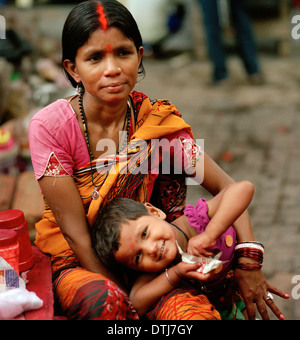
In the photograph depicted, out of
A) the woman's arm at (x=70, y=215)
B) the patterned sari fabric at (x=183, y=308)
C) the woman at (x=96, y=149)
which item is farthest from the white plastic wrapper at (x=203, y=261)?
the woman's arm at (x=70, y=215)

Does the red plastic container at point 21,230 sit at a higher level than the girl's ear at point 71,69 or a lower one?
lower

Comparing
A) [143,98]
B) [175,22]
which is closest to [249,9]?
[175,22]

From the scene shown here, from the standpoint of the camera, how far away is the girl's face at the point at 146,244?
6.84ft

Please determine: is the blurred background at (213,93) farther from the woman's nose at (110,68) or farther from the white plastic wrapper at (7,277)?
the woman's nose at (110,68)

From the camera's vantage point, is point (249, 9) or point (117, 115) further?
point (249, 9)

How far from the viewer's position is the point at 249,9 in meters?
8.02

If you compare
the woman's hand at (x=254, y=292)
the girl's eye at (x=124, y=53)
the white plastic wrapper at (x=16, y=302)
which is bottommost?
the woman's hand at (x=254, y=292)

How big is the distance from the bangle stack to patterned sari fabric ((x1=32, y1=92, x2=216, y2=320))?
0.85 ft

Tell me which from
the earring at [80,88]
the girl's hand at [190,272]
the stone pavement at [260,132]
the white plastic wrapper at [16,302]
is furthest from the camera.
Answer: the stone pavement at [260,132]

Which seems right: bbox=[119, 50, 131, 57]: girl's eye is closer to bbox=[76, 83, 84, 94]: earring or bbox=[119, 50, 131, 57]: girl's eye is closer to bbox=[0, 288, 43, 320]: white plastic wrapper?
Result: bbox=[76, 83, 84, 94]: earring

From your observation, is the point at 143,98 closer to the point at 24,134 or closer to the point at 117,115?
the point at 117,115

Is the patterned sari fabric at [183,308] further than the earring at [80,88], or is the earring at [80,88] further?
the earring at [80,88]

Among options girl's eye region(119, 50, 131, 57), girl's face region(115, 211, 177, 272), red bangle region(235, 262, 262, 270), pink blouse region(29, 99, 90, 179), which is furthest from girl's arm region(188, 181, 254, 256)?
girl's eye region(119, 50, 131, 57)

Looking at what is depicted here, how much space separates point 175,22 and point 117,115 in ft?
20.8
